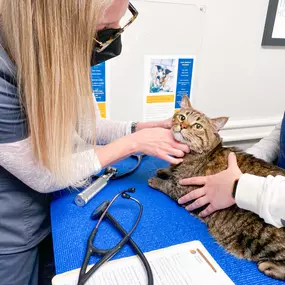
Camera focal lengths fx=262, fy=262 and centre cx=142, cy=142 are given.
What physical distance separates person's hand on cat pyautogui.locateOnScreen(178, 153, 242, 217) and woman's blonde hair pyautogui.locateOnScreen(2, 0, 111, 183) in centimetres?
36

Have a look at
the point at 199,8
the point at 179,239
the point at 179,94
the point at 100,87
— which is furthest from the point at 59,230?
the point at 199,8

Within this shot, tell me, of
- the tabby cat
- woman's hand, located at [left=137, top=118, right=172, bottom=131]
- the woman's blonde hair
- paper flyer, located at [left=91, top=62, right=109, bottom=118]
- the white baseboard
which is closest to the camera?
the woman's blonde hair

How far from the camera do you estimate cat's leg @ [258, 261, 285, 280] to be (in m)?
0.52

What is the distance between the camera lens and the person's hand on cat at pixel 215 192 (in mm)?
633

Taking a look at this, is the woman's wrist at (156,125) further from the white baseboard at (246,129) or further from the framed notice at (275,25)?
the framed notice at (275,25)

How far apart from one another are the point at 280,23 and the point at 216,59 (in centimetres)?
37

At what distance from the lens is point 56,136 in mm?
533

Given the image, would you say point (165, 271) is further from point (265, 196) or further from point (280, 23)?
point (280, 23)

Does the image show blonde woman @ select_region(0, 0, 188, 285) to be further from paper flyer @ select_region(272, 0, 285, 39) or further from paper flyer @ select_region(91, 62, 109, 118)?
paper flyer @ select_region(272, 0, 285, 39)

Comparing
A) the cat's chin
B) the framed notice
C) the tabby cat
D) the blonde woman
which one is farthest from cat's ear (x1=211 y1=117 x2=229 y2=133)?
the framed notice

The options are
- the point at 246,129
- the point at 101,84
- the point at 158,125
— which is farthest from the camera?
the point at 246,129

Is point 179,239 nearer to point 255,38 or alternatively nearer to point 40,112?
point 40,112

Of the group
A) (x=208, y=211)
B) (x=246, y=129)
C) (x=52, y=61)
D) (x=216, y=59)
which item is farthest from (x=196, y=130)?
(x=246, y=129)

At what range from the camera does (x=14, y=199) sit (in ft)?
2.05
